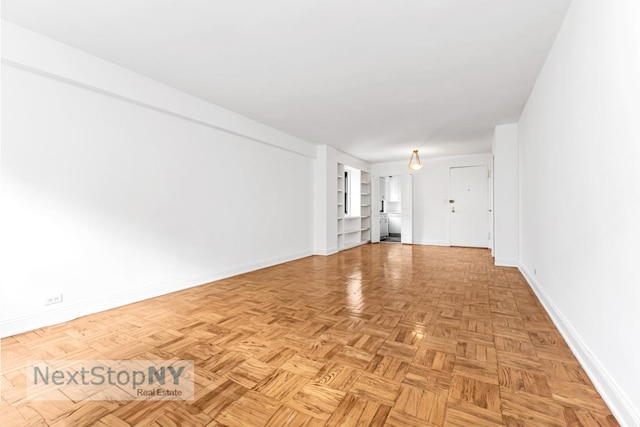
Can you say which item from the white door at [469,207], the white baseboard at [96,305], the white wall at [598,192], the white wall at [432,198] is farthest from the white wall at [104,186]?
the white door at [469,207]

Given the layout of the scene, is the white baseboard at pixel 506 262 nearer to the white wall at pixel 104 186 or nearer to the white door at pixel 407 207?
the white door at pixel 407 207

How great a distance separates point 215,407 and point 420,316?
6.22 ft

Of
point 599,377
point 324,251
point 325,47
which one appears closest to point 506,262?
point 324,251

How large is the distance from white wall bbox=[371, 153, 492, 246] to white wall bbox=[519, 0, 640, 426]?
17.2 ft

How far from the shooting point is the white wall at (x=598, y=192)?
1281 mm

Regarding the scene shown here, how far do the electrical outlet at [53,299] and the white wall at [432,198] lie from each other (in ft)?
24.6

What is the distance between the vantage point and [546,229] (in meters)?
2.83

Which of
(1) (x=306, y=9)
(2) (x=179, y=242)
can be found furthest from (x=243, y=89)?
(2) (x=179, y=242)

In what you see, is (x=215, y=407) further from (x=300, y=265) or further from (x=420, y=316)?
(x=300, y=265)

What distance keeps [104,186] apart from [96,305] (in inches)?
45.8

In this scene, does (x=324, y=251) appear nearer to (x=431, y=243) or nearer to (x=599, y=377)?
(x=431, y=243)

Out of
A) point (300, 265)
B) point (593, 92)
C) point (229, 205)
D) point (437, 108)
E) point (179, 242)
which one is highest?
point (437, 108)

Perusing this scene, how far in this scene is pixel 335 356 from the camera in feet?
6.46

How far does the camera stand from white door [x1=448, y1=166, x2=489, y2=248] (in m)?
7.40
